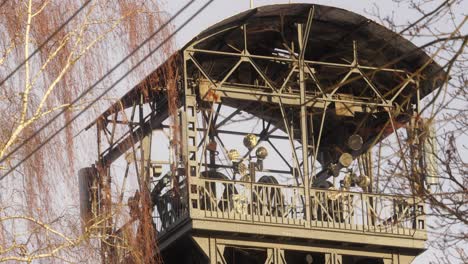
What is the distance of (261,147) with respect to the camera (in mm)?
34906

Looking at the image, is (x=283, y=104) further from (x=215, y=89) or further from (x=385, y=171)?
(x=385, y=171)

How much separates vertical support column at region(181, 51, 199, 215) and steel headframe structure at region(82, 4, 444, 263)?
0.06ft

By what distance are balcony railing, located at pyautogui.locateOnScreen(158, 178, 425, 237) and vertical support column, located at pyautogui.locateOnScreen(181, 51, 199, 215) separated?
0.08ft

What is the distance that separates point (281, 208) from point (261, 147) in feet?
4.03

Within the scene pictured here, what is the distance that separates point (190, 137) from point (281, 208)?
215 cm

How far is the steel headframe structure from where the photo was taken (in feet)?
111

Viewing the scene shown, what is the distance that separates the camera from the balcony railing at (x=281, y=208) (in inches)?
1330

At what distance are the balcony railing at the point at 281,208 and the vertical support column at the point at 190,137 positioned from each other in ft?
0.08

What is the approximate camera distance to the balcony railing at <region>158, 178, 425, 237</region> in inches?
1330

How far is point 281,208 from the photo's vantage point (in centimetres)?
3450

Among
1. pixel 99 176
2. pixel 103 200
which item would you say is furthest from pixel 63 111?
pixel 99 176

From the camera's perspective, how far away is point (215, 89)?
34.6m

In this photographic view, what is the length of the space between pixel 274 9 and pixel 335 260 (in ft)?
15.5

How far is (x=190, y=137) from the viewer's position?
34.0 m
